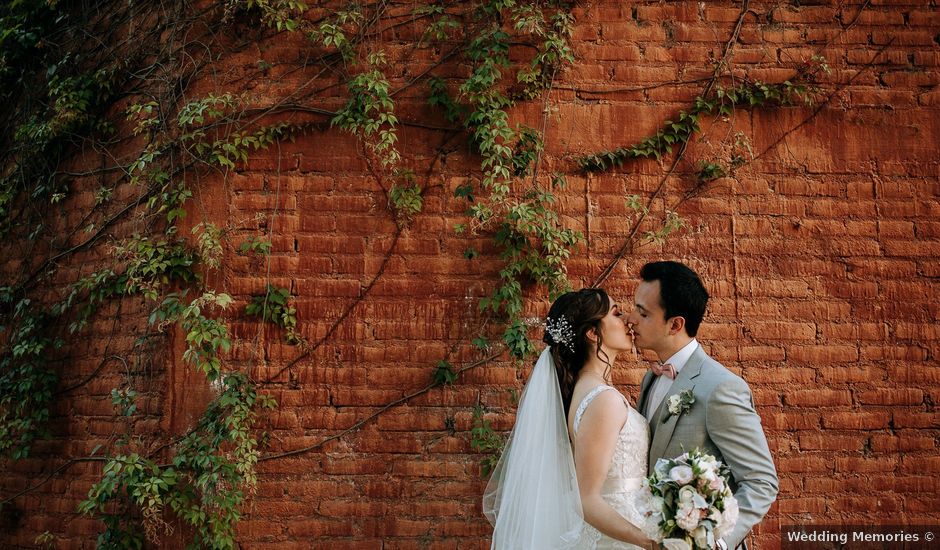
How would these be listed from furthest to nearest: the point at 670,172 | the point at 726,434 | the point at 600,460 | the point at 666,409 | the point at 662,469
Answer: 1. the point at 670,172
2. the point at 666,409
3. the point at 600,460
4. the point at 726,434
5. the point at 662,469

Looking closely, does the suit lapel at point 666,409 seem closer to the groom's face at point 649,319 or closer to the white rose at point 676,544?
the groom's face at point 649,319

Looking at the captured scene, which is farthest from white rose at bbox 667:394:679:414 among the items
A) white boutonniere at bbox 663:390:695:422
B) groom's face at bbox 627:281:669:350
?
groom's face at bbox 627:281:669:350

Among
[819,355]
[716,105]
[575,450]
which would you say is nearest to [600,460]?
[575,450]

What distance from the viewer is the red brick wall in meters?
3.93

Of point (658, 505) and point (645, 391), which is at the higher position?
point (645, 391)

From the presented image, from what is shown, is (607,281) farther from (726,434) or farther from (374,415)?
(374,415)

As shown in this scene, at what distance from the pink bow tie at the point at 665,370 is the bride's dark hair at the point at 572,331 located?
22cm

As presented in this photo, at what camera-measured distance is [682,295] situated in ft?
10.4

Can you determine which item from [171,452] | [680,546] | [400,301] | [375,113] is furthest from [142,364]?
[680,546]

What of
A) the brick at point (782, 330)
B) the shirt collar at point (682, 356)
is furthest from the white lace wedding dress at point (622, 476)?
the brick at point (782, 330)

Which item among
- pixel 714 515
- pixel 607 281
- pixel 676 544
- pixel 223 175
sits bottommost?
pixel 676 544

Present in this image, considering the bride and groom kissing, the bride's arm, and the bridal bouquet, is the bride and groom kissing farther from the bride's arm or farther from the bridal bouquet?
the bridal bouquet

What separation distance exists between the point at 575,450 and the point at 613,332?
0.61m

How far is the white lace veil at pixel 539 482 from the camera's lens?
10.00 feet
